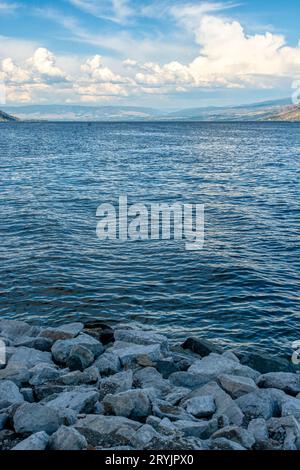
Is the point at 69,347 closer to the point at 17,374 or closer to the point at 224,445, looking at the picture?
the point at 17,374

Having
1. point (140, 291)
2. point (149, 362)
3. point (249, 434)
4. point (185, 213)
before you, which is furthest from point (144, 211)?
point (249, 434)

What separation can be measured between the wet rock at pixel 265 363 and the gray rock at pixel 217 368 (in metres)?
1.16

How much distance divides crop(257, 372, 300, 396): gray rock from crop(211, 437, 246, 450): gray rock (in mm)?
4011

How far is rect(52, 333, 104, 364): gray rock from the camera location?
13.9m

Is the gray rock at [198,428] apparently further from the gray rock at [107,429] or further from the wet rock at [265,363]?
the wet rock at [265,363]

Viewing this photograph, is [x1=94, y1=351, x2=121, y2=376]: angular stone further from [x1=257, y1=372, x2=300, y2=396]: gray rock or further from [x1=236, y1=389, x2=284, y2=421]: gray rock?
[x1=257, y1=372, x2=300, y2=396]: gray rock

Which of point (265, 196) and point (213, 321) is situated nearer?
point (213, 321)

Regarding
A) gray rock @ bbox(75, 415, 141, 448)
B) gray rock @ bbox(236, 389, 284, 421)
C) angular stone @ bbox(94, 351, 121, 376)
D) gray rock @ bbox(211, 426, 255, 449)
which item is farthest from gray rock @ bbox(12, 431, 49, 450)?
gray rock @ bbox(236, 389, 284, 421)

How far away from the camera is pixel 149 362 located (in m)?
13.6

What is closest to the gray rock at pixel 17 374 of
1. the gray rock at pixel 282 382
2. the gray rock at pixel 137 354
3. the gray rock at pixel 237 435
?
the gray rock at pixel 137 354

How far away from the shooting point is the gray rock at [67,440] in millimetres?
8750

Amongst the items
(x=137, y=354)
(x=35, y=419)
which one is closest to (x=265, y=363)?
(x=137, y=354)
